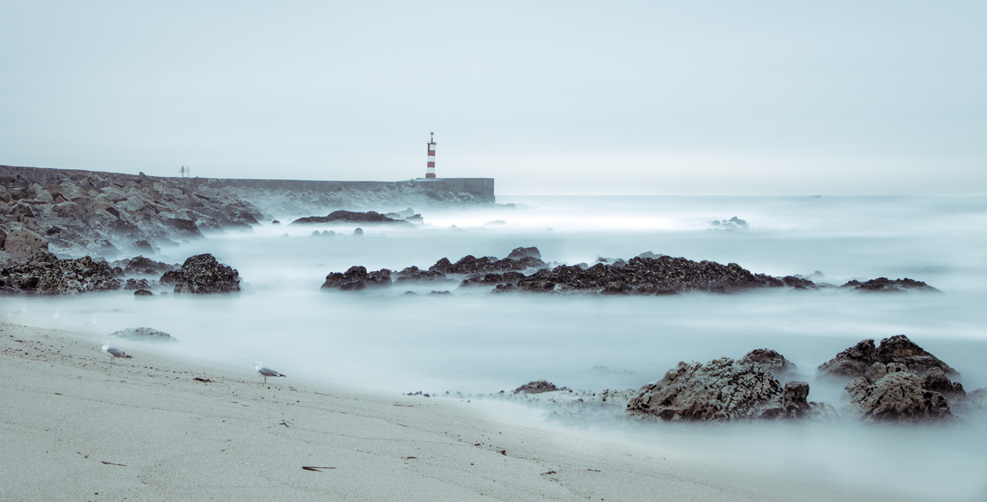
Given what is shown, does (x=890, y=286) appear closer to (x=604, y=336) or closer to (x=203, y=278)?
(x=604, y=336)

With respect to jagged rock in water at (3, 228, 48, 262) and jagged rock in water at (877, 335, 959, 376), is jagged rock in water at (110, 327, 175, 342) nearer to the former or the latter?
jagged rock in water at (3, 228, 48, 262)

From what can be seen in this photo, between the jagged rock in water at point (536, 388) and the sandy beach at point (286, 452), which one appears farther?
the jagged rock in water at point (536, 388)

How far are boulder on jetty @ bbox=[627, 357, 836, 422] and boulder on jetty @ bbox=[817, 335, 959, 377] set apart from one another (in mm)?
1028

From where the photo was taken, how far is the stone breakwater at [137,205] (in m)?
9.96

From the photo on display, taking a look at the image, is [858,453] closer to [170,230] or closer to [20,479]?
[20,479]

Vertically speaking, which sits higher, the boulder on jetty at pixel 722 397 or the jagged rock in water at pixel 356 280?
the jagged rock in water at pixel 356 280

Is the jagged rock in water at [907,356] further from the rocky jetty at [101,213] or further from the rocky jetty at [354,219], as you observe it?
the rocky jetty at [354,219]

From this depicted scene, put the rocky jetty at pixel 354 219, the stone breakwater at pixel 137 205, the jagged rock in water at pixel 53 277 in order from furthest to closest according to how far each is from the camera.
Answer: the rocky jetty at pixel 354 219
the stone breakwater at pixel 137 205
the jagged rock in water at pixel 53 277

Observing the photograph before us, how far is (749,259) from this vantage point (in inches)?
494

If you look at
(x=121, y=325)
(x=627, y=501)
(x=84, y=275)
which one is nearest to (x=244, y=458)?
(x=627, y=501)

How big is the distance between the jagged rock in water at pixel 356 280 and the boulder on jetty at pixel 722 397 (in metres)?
4.97

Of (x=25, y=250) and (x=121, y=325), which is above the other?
(x=25, y=250)

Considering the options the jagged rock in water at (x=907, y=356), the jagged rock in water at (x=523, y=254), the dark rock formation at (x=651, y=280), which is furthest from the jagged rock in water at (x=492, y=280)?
the jagged rock in water at (x=907, y=356)

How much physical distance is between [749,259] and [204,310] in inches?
385
